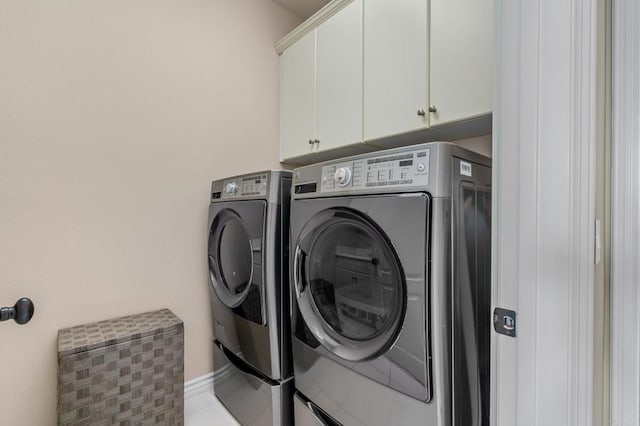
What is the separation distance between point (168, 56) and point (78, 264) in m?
1.20

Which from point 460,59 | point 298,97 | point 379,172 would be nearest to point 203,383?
point 379,172

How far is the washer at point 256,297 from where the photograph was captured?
4.44 ft

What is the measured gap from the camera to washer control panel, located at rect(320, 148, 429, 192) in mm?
878

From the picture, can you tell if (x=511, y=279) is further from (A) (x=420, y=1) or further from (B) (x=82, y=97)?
(B) (x=82, y=97)

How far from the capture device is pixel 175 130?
1778mm

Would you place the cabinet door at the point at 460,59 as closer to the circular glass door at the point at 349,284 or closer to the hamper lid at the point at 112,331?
the circular glass door at the point at 349,284

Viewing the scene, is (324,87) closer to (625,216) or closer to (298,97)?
(298,97)

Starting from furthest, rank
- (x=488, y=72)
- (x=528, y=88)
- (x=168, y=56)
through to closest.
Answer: (x=168, y=56)
(x=488, y=72)
(x=528, y=88)

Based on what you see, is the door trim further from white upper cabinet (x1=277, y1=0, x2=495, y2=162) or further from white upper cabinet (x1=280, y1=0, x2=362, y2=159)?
white upper cabinet (x1=280, y1=0, x2=362, y2=159)

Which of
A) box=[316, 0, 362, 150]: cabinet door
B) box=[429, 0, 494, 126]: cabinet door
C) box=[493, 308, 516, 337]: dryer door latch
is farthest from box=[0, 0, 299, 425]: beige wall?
box=[493, 308, 516, 337]: dryer door latch

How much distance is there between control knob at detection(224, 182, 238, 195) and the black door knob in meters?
0.93

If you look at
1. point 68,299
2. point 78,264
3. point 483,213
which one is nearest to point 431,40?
point 483,213

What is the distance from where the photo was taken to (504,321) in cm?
68

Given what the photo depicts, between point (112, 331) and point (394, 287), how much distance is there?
126 cm
